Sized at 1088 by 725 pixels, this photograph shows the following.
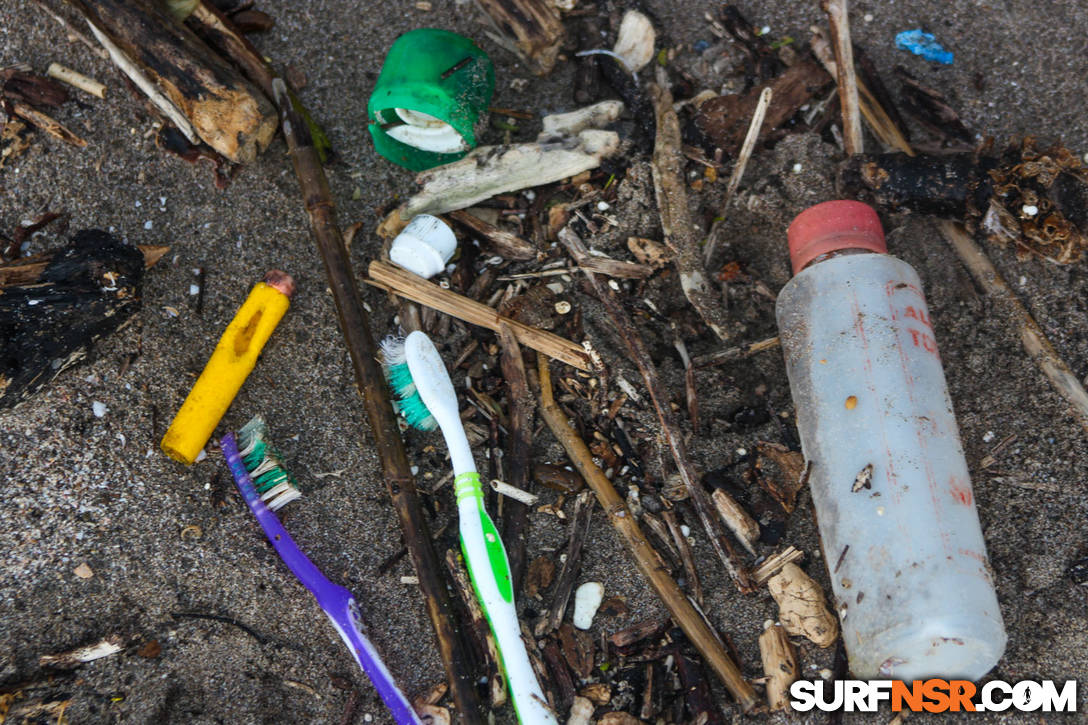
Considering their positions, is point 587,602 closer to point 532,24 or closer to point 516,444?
point 516,444

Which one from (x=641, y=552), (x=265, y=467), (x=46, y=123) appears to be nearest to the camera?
(x=641, y=552)

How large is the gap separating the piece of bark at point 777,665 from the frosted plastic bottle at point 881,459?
159 millimetres

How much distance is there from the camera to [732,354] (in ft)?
7.98

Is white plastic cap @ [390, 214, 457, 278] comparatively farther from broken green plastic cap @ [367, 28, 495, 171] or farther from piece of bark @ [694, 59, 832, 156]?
piece of bark @ [694, 59, 832, 156]

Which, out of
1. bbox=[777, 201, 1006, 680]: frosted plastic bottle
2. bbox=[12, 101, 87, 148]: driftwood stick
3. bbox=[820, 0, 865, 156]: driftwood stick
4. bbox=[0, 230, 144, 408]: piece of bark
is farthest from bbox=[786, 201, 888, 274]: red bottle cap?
bbox=[12, 101, 87, 148]: driftwood stick

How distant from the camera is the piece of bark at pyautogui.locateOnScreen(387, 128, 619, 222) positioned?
2602 millimetres

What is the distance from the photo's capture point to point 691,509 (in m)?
2.31

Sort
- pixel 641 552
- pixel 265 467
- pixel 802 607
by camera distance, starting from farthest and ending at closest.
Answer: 1. pixel 265 467
2. pixel 641 552
3. pixel 802 607

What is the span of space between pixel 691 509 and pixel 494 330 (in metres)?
0.85

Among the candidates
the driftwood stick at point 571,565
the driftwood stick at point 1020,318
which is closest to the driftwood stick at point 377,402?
the driftwood stick at point 571,565

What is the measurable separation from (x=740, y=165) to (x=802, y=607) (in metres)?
1.45

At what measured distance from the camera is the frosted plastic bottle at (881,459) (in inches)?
75.0

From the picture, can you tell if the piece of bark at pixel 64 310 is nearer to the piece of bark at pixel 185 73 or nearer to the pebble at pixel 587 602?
the piece of bark at pixel 185 73

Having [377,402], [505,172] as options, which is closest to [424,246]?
[505,172]
